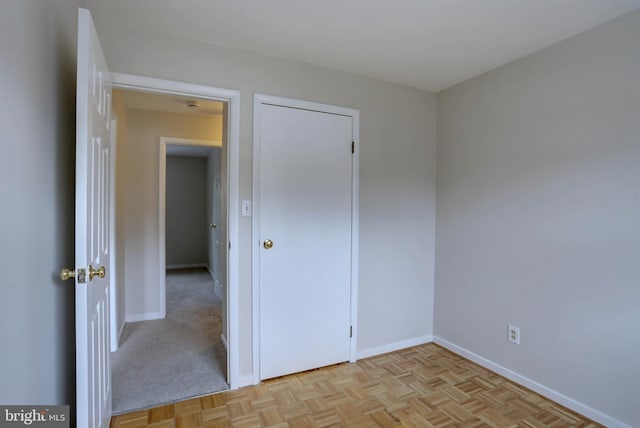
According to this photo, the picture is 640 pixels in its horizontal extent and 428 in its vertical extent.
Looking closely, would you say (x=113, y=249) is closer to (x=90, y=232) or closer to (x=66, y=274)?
(x=90, y=232)

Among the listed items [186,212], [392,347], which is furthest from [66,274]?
[186,212]

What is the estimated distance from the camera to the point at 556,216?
2141mm

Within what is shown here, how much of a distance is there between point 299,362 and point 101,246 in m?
1.62

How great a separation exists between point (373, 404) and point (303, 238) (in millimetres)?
1213

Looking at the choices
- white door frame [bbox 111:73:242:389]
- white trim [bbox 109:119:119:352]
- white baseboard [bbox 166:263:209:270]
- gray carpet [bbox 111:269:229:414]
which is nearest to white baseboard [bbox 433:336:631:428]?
white door frame [bbox 111:73:242:389]

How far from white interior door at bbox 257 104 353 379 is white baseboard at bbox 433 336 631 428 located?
1.01m

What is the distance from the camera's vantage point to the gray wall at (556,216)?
183 centimetres

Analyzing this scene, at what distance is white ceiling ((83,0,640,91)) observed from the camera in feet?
5.75

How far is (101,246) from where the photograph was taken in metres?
1.61

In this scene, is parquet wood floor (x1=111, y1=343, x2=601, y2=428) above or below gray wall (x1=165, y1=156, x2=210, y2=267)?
below

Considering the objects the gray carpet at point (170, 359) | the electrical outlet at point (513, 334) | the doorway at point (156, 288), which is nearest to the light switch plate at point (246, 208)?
the doorway at point (156, 288)

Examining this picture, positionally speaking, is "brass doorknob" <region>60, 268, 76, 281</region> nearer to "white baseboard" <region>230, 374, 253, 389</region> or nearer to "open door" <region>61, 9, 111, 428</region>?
"open door" <region>61, 9, 111, 428</region>

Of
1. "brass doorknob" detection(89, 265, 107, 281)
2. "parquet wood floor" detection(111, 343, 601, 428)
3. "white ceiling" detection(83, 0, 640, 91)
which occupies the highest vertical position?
"white ceiling" detection(83, 0, 640, 91)

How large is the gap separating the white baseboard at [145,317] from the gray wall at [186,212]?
311 cm
